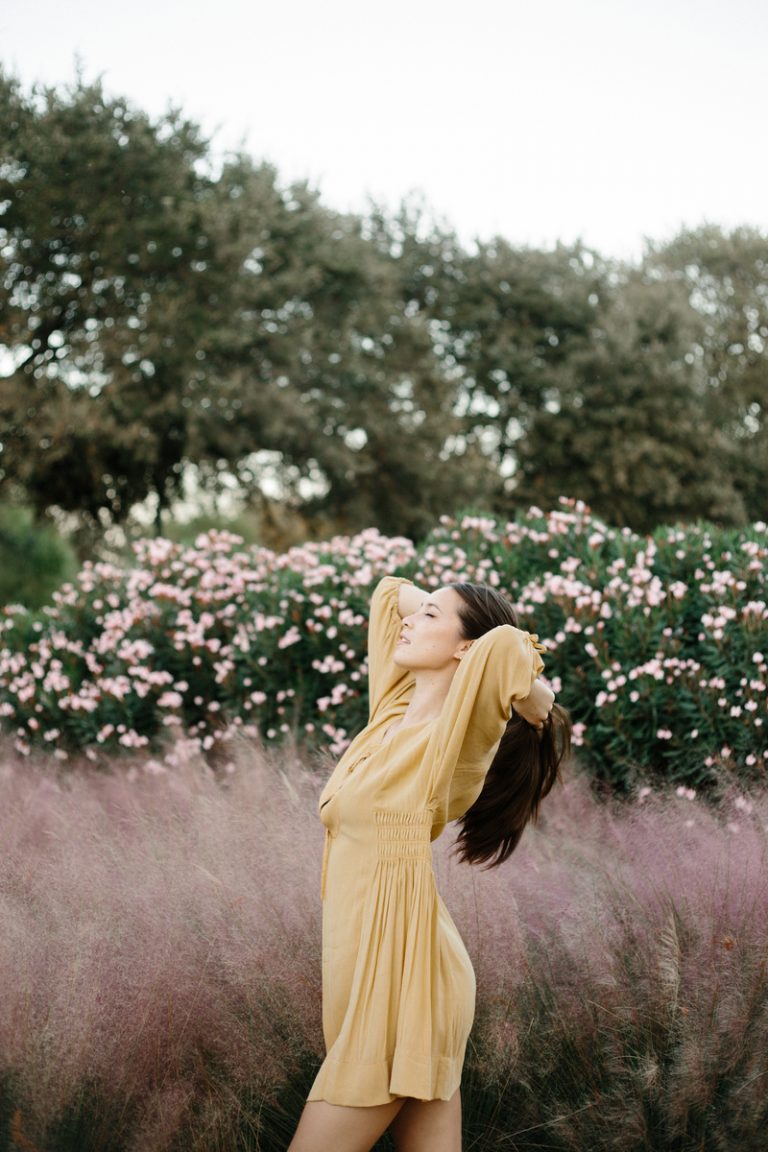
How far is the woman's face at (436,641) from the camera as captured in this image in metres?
2.57

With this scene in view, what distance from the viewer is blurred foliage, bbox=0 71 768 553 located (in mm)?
18375

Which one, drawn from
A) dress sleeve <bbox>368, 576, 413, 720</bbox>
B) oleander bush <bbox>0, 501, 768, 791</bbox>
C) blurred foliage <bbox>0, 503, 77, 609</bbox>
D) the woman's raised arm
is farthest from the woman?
blurred foliage <bbox>0, 503, 77, 609</bbox>

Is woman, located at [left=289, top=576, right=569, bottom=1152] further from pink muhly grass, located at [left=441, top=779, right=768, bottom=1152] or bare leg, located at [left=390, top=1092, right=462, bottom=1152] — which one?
pink muhly grass, located at [left=441, top=779, right=768, bottom=1152]

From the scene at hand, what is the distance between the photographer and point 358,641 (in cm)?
640

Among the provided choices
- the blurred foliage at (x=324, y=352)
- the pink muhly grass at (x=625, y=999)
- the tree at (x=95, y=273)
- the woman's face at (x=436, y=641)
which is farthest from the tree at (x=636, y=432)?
the woman's face at (x=436, y=641)

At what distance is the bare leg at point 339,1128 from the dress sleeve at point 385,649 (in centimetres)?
94

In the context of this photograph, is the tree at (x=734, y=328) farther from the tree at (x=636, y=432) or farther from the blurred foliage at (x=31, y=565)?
the blurred foliage at (x=31, y=565)

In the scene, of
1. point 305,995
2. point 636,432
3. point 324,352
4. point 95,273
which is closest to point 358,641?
point 305,995

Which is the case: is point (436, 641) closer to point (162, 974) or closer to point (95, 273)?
point (162, 974)

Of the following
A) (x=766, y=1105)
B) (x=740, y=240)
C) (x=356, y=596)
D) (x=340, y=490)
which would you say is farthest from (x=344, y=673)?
(x=740, y=240)

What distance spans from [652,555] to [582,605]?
625 millimetres

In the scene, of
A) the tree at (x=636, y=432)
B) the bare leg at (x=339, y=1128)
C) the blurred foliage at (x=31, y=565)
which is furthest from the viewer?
the tree at (x=636, y=432)

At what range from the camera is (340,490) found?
22.1 meters

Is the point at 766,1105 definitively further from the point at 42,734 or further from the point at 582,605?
the point at 42,734
